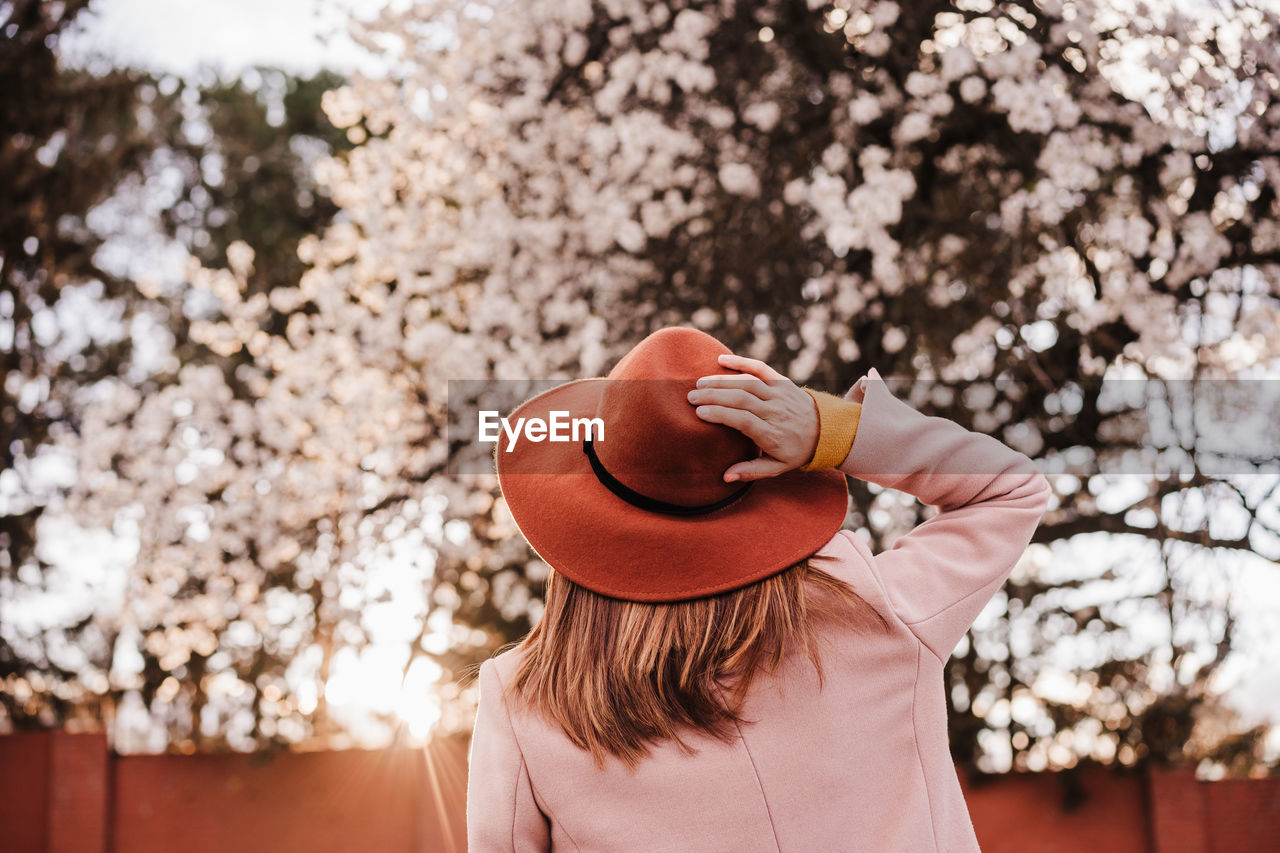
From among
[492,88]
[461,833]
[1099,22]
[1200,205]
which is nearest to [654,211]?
[492,88]

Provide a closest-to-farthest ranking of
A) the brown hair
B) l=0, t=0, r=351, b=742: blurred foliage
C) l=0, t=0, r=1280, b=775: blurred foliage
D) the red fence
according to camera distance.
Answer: the brown hair
l=0, t=0, r=1280, b=775: blurred foliage
the red fence
l=0, t=0, r=351, b=742: blurred foliage

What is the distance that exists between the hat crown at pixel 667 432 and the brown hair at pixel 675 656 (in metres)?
0.13

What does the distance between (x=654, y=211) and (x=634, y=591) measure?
450 cm

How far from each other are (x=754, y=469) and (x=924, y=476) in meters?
0.22

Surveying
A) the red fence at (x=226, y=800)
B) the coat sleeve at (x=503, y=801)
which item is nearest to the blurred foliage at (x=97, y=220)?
the red fence at (x=226, y=800)

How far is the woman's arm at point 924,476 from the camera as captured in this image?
3.54 feet

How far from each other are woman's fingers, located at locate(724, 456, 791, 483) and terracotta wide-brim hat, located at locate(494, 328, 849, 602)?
0.06 ft

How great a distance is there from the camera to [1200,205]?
4.83 m

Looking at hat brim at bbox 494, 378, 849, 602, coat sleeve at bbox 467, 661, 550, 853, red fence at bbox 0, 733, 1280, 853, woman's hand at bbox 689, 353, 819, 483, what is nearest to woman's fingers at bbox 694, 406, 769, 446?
woman's hand at bbox 689, 353, 819, 483

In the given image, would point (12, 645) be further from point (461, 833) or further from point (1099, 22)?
point (1099, 22)

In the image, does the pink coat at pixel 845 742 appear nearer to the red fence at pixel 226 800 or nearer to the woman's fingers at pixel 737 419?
the woman's fingers at pixel 737 419

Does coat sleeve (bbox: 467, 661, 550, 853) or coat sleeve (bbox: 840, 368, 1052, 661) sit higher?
coat sleeve (bbox: 840, 368, 1052, 661)

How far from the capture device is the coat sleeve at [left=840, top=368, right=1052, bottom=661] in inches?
43.4

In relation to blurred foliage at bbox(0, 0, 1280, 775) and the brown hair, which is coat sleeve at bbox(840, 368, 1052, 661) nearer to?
the brown hair
